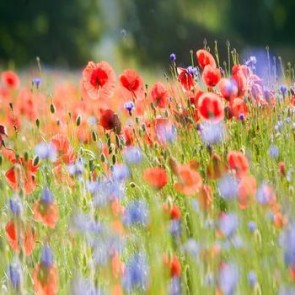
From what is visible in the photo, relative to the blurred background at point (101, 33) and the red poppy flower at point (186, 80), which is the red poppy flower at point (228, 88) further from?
the blurred background at point (101, 33)

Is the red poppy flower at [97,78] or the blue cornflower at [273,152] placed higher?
the red poppy flower at [97,78]

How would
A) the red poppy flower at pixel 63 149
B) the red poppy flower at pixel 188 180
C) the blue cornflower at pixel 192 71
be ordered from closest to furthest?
the red poppy flower at pixel 188 180 < the red poppy flower at pixel 63 149 < the blue cornflower at pixel 192 71

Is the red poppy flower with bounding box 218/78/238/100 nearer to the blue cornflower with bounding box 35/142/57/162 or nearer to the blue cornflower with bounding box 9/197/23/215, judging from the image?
the blue cornflower with bounding box 35/142/57/162

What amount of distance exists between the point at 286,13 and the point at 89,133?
948 inches

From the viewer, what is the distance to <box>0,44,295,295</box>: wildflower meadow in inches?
66.1

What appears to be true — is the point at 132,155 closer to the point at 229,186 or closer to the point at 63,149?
the point at 63,149

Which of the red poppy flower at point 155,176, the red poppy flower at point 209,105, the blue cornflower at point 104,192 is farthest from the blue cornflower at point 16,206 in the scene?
the red poppy flower at point 209,105

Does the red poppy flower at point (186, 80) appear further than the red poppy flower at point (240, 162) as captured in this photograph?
Yes

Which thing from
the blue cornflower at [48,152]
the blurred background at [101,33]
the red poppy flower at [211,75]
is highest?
the blurred background at [101,33]

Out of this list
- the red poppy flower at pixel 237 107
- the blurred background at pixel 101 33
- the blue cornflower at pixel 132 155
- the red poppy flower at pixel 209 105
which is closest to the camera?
the red poppy flower at pixel 209 105

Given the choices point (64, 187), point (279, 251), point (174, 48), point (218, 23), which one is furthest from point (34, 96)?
point (218, 23)

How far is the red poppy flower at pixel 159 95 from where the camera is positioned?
277cm

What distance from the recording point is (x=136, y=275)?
1.81 meters

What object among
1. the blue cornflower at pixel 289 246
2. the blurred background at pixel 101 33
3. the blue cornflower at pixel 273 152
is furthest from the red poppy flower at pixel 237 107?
the blurred background at pixel 101 33
